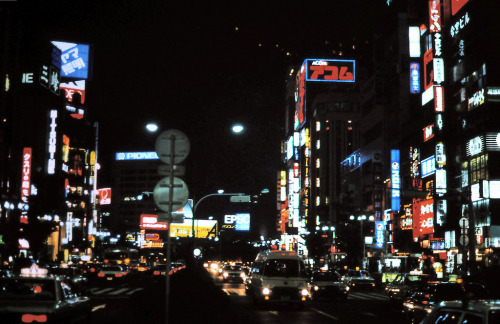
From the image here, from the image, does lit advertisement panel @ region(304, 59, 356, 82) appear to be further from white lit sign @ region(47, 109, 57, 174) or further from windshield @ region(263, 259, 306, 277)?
windshield @ region(263, 259, 306, 277)

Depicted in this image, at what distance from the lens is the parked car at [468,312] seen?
6703mm

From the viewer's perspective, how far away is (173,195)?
452 inches

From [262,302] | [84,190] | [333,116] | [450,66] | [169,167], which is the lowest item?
[262,302]

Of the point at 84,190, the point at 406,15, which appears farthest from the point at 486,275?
the point at 84,190

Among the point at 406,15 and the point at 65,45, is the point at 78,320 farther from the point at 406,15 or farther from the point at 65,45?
the point at 65,45

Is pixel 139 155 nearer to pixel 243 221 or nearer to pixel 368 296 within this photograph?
pixel 243 221

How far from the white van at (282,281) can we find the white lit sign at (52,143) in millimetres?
57313

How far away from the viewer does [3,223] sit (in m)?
57.7

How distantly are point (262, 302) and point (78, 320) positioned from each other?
1380cm

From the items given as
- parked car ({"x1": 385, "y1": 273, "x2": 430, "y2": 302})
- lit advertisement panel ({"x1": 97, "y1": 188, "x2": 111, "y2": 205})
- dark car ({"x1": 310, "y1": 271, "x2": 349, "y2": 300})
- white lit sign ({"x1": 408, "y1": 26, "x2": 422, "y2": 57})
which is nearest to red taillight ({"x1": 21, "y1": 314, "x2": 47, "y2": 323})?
parked car ({"x1": 385, "y1": 273, "x2": 430, "y2": 302})

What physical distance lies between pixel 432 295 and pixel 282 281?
28.1 feet

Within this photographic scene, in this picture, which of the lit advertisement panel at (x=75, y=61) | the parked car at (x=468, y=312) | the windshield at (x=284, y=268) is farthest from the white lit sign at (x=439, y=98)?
the lit advertisement panel at (x=75, y=61)

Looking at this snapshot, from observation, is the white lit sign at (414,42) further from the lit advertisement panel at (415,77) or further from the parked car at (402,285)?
the parked car at (402,285)

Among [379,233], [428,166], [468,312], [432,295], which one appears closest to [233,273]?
[428,166]
